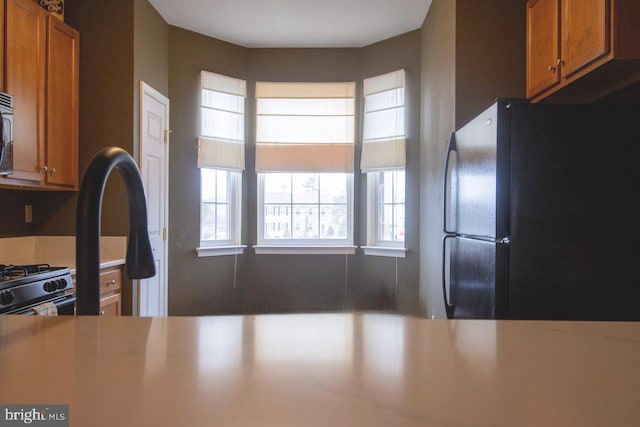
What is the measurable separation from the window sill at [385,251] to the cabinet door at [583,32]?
2301mm

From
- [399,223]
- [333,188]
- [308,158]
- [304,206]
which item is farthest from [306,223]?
[399,223]

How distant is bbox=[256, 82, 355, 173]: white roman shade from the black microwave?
2313mm

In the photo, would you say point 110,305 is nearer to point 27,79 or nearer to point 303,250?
point 27,79

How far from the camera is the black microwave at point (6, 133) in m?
2.12

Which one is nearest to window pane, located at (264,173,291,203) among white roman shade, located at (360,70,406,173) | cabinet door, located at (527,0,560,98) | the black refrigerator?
white roman shade, located at (360,70,406,173)

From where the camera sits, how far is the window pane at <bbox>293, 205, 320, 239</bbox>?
445 cm

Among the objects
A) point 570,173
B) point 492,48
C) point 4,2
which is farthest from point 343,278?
point 4,2

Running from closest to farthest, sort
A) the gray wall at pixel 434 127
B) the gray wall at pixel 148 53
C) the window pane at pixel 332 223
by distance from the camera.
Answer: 1. the gray wall at pixel 434 127
2. the gray wall at pixel 148 53
3. the window pane at pixel 332 223

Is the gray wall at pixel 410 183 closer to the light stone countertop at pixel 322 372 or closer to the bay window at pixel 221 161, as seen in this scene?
the bay window at pixel 221 161

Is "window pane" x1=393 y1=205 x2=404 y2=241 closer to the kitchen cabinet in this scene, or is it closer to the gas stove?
the kitchen cabinet

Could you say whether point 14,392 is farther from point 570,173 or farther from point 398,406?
point 570,173

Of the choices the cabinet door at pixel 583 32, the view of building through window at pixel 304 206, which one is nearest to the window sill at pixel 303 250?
the view of building through window at pixel 304 206

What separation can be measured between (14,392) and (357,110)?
166 inches

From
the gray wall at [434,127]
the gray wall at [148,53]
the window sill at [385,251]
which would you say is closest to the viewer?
the gray wall at [434,127]
